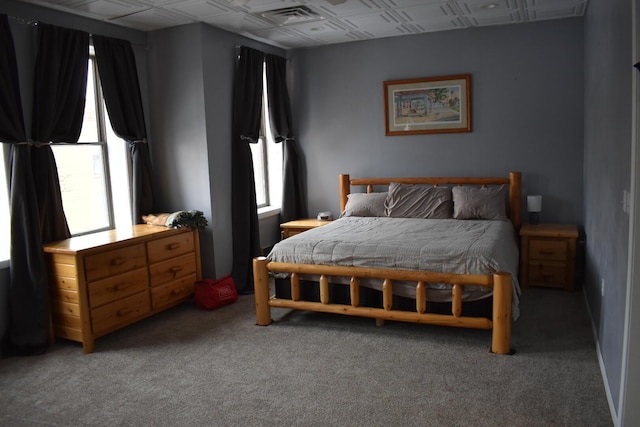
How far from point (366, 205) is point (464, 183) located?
1.02 meters

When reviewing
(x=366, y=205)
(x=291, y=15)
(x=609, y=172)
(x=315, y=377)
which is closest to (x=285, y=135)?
(x=366, y=205)

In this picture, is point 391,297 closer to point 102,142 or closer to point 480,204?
point 480,204

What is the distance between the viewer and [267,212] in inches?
227

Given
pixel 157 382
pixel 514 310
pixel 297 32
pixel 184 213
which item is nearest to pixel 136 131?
pixel 184 213

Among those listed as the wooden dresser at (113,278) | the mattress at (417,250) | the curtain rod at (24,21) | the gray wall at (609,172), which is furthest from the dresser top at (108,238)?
the gray wall at (609,172)

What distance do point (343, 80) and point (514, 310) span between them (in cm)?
336

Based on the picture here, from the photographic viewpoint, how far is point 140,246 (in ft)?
13.3

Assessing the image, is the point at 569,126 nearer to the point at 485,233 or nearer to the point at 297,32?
the point at 485,233

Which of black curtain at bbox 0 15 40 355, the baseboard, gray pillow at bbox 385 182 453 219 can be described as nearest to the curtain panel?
black curtain at bbox 0 15 40 355

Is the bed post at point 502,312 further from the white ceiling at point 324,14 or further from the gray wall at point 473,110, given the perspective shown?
the white ceiling at point 324,14

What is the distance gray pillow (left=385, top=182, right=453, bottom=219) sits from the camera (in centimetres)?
508

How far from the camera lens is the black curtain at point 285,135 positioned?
564cm

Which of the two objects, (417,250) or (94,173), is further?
(94,173)

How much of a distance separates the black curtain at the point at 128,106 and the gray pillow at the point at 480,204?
9.41 ft
